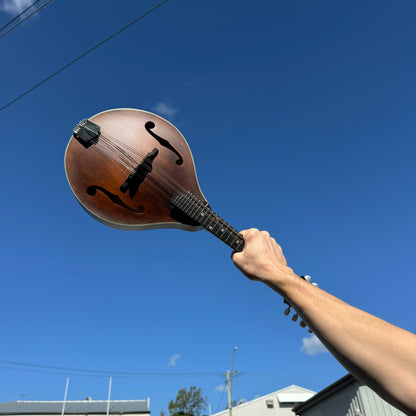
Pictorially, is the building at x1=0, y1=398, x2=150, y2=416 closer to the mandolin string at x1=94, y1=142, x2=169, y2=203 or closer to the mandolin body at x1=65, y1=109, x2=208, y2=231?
the mandolin body at x1=65, y1=109, x2=208, y2=231

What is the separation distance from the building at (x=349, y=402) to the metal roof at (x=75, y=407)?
Result: 137 ft

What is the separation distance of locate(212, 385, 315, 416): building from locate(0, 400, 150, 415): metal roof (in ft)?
63.2

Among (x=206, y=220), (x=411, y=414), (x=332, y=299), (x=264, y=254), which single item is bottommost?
(x=411, y=414)

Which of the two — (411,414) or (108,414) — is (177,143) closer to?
(411,414)

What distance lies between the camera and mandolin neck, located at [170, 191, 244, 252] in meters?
2.16

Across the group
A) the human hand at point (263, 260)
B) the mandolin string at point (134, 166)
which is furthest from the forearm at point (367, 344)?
the mandolin string at point (134, 166)

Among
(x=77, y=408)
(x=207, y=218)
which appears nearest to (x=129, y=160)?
(x=207, y=218)

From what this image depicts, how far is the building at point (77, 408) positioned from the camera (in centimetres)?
5150

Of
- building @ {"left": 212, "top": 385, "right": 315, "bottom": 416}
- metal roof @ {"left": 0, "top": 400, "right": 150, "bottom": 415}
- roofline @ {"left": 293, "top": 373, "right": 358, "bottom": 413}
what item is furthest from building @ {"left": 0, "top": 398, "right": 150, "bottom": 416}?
roofline @ {"left": 293, "top": 373, "right": 358, "bottom": 413}

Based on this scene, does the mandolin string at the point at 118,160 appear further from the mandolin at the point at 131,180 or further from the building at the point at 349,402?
the building at the point at 349,402

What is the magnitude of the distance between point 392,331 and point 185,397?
45.0 meters

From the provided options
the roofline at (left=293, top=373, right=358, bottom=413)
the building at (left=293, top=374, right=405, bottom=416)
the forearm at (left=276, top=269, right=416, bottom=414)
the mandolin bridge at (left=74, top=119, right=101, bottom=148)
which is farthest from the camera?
the roofline at (left=293, top=373, right=358, bottom=413)

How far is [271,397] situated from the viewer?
42.0m

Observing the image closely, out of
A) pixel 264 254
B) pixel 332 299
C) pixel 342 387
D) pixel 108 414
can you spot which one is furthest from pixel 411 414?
pixel 108 414
